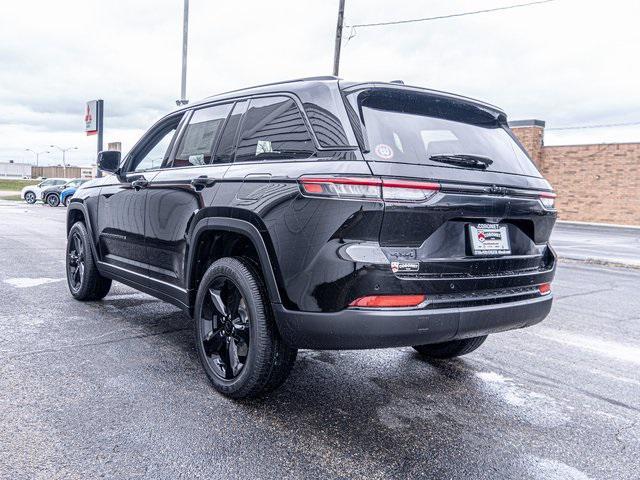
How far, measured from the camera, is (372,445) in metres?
2.86

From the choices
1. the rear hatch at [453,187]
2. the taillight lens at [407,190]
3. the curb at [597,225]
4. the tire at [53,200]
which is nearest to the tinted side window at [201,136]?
the rear hatch at [453,187]

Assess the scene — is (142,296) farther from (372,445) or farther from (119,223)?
(372,445)

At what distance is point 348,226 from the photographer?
2748 millimetres

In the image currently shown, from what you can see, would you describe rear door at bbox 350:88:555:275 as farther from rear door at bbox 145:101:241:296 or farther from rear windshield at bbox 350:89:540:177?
rear door at bbox 145:101:241:296

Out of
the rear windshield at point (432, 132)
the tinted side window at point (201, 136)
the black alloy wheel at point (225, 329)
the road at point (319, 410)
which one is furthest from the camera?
the tinted side window at point (201, 136)

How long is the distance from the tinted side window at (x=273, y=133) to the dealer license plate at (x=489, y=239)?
99 centimetres

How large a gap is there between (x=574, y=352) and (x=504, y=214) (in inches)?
82.2

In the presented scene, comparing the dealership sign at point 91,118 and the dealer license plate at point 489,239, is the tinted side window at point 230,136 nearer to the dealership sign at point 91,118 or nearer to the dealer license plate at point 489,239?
the dealer license plate at point 489,239

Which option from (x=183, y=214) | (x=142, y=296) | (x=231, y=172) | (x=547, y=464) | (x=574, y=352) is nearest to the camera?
(x=547, y=464)

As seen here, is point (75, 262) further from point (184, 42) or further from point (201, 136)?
point (184, 42)

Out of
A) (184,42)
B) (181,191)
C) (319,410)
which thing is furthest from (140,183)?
(184,42)

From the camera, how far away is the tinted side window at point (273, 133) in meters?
3.18

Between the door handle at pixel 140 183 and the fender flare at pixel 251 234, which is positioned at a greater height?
the door handle at pixel 140 183

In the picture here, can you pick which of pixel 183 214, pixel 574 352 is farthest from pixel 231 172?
pixel 574 352
